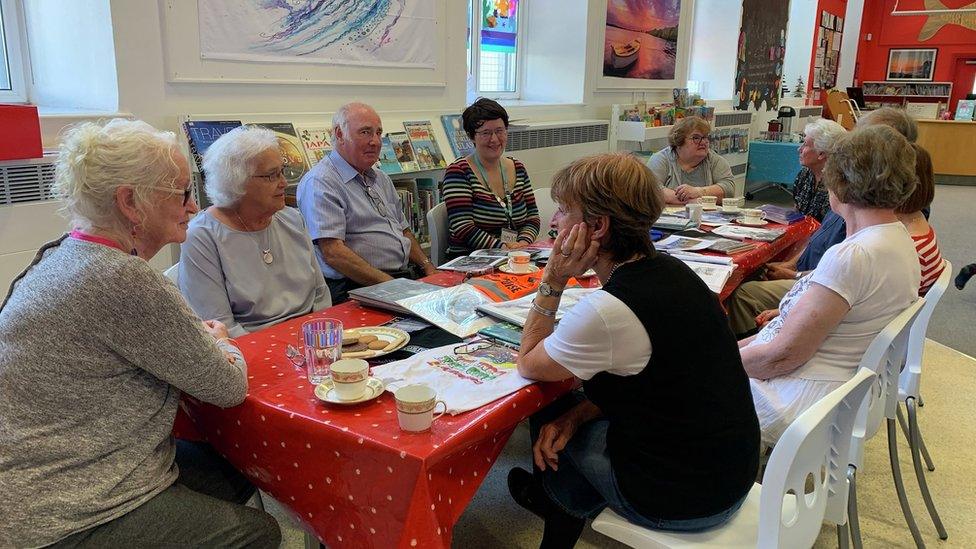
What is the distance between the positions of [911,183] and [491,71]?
13.1ft

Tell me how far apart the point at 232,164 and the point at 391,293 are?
1.97 ft

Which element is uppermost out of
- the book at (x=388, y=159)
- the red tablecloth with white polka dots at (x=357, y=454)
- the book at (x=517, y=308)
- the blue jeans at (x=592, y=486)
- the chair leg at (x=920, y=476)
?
the book at (x=388, y=159)

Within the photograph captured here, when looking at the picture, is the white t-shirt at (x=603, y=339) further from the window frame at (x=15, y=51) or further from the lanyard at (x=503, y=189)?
the window frame at (x=15, y=51)

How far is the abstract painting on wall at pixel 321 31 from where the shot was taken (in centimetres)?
306

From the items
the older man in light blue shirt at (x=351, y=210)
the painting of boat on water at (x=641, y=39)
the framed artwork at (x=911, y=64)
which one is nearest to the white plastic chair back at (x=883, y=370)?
the older man in light blue shirt at (x=351, y=210)

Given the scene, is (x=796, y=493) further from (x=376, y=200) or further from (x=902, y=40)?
(x=902, y=40)

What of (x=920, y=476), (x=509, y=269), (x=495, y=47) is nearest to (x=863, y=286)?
(x=920, y=476)

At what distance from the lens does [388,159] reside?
11.9 feet

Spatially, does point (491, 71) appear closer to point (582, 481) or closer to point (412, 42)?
point (412, 42)

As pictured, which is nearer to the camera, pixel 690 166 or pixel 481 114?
pixel 481 114

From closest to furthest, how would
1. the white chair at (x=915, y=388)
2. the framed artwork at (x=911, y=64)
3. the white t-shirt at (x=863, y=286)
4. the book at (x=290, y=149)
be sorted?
the white t-shirt at (x=863, y=286), the white chair at (x=915, y=388), the book at (x=290, y=149), the framed artwork at (x=911, y=64)

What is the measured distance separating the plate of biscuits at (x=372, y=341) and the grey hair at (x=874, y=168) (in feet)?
4.11

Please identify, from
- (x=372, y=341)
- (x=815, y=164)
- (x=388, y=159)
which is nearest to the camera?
(x=372, y=341)

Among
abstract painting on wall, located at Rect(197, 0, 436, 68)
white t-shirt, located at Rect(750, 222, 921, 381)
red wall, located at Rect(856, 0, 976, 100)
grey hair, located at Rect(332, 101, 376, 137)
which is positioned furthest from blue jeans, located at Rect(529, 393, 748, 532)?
red wall, located at Rect(856, 0, 976, 100)
